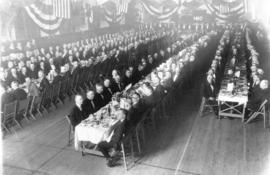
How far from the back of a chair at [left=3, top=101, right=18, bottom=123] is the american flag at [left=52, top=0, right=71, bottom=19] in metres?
6.70

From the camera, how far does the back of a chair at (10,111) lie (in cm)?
761

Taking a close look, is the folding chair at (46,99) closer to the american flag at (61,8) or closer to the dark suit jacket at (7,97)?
the dark suit jacket at (7,97)

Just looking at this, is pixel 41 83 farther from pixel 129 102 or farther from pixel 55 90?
pixel 129 102

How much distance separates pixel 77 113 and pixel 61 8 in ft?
25.8

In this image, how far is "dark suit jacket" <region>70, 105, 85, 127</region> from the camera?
6.98 m

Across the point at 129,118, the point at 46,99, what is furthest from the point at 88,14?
the point at 129,118

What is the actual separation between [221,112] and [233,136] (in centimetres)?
111

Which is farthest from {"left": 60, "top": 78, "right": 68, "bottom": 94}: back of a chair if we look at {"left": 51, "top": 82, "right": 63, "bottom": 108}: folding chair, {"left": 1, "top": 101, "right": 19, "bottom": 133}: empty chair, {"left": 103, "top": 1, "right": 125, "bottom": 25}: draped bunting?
{"left": 103, "top": 1, "right": 125, "bottom": 25}: draped bunting

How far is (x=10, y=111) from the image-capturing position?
7.75 meters

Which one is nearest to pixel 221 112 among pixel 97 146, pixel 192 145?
pixel 192 145

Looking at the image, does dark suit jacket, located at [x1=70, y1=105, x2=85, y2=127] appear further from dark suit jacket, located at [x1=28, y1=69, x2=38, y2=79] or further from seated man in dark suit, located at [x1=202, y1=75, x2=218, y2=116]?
dark suit jacket, located at [x1=28, y1=69, x2=38, y2=79]

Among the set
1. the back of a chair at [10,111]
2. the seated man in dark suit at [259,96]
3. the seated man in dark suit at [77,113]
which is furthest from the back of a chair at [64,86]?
the seated man in dark suit at [259,96]

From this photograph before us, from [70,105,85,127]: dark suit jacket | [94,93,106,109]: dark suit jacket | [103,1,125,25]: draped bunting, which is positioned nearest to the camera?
[70,105,85,127]: dark suit jacket

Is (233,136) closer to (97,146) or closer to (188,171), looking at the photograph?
(188,171)
